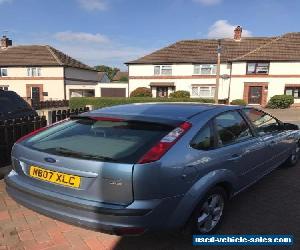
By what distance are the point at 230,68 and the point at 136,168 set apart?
110ft

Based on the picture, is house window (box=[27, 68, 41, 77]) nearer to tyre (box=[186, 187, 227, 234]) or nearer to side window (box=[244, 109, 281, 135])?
side window (box=[244, 109, 281, 135])

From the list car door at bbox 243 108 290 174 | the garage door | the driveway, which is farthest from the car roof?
the garage door

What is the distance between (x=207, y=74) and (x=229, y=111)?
3210 centimetres

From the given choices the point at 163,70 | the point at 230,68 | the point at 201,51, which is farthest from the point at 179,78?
the point at 230,68

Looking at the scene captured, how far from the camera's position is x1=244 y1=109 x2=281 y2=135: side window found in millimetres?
4535

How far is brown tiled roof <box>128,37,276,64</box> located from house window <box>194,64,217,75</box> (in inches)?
18.6

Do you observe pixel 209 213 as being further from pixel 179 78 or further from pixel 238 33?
pixel 238 33

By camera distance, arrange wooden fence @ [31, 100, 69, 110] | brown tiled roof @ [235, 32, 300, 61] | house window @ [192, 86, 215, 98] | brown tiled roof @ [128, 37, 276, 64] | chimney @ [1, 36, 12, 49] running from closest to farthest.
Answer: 1. wooden fence @ [31, 100, 69, 110]
2. brown tiled roof @ [235, 32, 300, 61]
3. house window @ [192, 86, 215, 98]
4. brown tiled roof @ [128, 37, 276, 64]
5. chimney @ [1, 36, 12, 49]

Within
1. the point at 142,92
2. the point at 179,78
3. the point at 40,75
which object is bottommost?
the point at 142,92

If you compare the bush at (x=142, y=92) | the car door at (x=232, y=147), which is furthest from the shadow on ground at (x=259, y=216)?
the bush at (x=142, y=92)

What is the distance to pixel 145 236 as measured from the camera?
3549 millimetres

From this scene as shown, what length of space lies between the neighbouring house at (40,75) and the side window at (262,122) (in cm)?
3577

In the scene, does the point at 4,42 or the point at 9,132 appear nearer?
the point at 9,132

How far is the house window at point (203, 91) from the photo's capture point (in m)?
35.4
